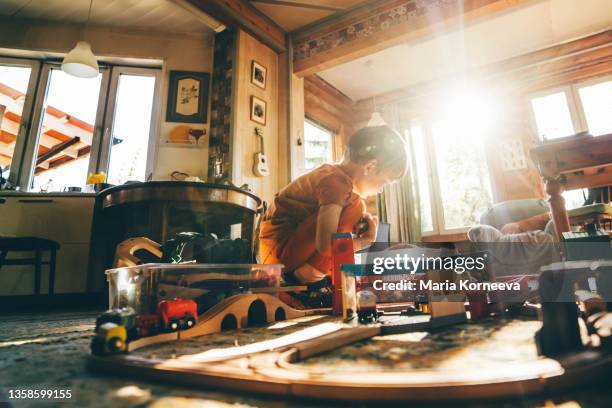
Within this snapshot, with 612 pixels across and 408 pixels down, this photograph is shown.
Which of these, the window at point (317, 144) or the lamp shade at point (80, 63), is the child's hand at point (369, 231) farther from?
the window at point (317, 144)

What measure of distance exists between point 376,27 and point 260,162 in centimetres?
167

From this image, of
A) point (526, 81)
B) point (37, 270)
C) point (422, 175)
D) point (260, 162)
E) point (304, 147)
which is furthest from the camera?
point (422, 175)

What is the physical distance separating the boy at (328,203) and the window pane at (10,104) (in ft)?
10.00

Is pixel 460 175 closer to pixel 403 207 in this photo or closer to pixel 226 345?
pixel 403 207

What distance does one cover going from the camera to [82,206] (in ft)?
9.04

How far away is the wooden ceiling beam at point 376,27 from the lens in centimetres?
281

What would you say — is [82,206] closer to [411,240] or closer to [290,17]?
[290,17]

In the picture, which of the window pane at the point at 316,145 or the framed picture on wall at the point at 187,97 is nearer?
the framed picture on wall at the point at 187,97

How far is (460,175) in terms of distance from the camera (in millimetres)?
4387

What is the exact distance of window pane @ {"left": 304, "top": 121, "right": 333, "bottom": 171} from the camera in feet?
14.8

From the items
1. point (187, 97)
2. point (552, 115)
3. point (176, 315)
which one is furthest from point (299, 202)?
point (552, 115)

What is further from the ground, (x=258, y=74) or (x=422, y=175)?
(x=258, y=74)

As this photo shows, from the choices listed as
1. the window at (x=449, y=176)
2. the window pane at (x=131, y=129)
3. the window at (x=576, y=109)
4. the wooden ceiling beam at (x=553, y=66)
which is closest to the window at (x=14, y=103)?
the window pane at (x=131, y=129)

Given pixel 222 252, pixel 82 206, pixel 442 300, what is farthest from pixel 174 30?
pixel 442 300
